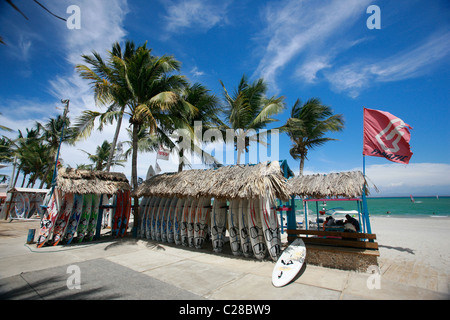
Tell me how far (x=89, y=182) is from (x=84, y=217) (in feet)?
4.75

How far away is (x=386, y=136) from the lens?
21.2 feet

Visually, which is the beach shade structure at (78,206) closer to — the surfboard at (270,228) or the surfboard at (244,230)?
the surfboard at (244,230)

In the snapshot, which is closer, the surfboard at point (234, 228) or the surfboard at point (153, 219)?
the surfboard at point (234, 228)

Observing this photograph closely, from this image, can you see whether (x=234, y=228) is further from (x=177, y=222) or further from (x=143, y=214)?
(x=143, y=214)

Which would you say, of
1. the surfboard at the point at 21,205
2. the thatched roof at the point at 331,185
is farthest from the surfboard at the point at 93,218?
the surfboard at the point at 21,205

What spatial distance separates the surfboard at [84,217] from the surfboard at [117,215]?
1.08 metres

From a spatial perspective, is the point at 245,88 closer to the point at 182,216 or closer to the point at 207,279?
the point at 182,216

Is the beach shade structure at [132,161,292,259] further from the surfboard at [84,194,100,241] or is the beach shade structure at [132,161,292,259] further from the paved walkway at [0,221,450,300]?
the surfboard at [84,194,100,241]

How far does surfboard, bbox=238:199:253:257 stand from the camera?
6.24m

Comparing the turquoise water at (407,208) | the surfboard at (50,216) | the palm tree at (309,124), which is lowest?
the turquoise water at (407,208)

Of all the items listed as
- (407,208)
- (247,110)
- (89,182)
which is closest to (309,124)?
(247,110)

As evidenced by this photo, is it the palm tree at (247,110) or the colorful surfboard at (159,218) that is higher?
the palm tree at (247,110)

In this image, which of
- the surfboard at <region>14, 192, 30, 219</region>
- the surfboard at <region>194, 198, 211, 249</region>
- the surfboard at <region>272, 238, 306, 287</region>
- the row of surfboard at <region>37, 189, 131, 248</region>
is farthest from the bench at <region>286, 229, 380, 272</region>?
the surfboard at <region>14, 192, 30, 219</region>

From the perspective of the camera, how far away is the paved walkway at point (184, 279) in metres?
3.67
